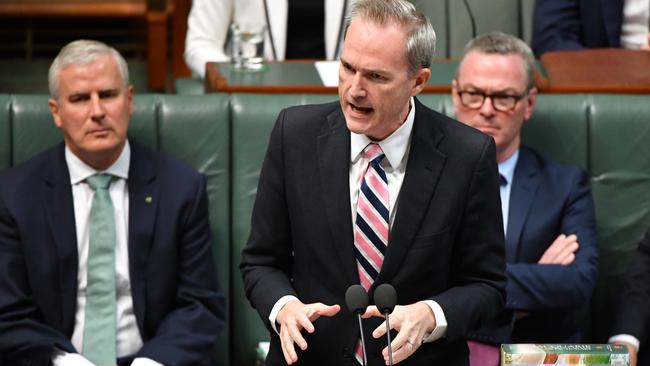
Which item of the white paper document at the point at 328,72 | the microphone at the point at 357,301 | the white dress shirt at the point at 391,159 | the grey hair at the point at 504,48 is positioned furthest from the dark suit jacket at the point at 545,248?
the microphone at the point at 357,301

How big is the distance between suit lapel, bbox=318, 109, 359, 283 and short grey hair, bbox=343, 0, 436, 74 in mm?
214

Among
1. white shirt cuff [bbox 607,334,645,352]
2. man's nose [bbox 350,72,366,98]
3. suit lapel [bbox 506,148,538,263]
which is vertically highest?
man's nose [bbox 350,72,366,98]

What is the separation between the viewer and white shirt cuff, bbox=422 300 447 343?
93.5 inches

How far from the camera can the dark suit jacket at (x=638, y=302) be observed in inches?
134

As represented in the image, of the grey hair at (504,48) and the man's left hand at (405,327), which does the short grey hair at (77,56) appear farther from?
the man's left hand at (405,327)

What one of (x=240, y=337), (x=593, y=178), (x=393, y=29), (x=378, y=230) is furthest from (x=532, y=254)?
(x=393, y=29)

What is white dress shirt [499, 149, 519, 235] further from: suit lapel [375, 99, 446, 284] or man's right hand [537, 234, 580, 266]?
suit lapel [375, 99, 446, 284]

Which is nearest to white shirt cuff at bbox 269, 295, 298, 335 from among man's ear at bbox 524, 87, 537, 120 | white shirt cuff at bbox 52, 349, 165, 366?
white shirt cuff at bbox 52, 349, 165, 366

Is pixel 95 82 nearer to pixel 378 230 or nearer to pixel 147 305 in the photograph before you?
pixel 147 305

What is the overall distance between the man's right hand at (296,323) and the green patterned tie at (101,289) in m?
1.10

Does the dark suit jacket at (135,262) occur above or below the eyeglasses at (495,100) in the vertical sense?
below

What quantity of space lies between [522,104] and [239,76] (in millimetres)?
924

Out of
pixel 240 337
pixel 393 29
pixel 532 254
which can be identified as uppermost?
pixel 393 29

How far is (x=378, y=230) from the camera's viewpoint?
2.50 meters
